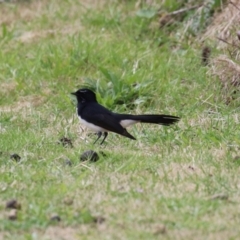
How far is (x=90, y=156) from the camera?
22.5 ft

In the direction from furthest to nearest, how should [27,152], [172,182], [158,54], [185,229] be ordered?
[158,54] → [27,152] → [172,182] → [185,229]

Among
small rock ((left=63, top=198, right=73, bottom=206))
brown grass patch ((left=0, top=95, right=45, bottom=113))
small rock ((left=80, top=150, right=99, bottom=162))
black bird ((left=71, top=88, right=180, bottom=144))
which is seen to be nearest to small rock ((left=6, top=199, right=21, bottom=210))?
small rock ((left=63, top=198, right=73, bottom=206))

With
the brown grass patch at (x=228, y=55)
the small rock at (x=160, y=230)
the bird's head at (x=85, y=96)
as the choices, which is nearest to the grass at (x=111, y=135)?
the small rock at (x=160, y=230)

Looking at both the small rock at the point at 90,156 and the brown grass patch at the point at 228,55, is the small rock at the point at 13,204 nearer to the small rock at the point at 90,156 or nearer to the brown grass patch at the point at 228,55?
the small rock at the point at 90,156

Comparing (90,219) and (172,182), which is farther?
(172,182)

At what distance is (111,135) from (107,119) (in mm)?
513

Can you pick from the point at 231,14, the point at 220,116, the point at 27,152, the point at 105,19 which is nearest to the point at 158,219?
the point at 27,152

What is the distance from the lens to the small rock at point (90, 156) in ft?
22.5

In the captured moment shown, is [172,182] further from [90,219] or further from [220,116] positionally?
[220,116]

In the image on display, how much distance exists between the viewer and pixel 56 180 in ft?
20.7

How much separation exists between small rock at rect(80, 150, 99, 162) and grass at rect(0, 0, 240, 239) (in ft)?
0.33

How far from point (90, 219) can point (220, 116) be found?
2996 mm

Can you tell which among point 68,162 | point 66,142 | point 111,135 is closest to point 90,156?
point 68,162

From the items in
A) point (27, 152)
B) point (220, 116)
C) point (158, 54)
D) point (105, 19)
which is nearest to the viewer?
point (27, 152)
